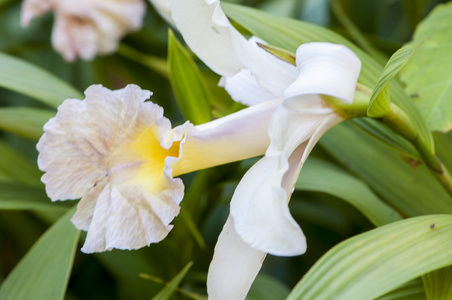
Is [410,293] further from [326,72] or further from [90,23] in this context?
[90,23]

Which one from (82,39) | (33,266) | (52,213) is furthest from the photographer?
(82,39)

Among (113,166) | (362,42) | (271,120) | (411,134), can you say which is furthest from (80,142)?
(362,42)

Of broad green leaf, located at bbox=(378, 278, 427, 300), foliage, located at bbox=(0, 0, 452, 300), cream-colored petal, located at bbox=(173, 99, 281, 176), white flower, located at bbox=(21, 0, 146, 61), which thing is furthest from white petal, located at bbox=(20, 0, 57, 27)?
broad green leaf, located at bbox=(378, 278, 427, 300)

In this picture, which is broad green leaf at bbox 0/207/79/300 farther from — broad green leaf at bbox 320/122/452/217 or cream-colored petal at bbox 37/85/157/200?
broad green leaf at bbox 320/122/452/217

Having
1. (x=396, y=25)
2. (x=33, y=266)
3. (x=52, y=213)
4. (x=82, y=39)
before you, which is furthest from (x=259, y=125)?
(x=396, y=25)

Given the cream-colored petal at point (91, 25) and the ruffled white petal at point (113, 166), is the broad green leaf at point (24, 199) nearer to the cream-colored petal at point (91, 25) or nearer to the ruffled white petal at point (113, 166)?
the ruffled white petal at point (113, 166)

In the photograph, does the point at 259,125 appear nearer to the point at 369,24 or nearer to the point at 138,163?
the point at 138,163

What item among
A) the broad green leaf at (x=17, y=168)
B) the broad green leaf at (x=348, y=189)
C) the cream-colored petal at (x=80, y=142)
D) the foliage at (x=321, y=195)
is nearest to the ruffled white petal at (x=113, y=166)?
the cream-colored petal at (x=80, y=142)
